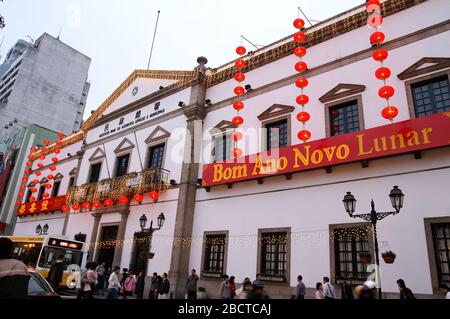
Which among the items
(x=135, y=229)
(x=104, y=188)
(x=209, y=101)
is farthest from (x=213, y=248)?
(x=104, y=188)

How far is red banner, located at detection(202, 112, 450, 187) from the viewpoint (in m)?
10.2

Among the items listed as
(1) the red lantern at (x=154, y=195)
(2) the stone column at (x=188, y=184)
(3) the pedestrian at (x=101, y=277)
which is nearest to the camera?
(2) the stone column at (x=188, y=184)

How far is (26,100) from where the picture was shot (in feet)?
176

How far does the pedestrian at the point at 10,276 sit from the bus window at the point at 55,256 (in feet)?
47.7

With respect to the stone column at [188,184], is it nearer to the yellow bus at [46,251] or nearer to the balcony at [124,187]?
the balcony at [124,187]

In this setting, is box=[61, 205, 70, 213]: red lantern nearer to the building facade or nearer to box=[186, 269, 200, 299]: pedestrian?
the building facade

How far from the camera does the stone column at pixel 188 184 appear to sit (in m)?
15.5

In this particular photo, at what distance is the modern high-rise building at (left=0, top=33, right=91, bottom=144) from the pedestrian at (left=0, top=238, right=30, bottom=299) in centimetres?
5526

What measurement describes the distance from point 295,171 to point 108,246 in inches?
507

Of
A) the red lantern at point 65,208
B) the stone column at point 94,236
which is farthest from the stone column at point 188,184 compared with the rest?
the red lantern at point 65,208

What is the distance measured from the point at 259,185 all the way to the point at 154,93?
34.2 feet

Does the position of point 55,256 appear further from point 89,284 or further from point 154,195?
point 89,284
